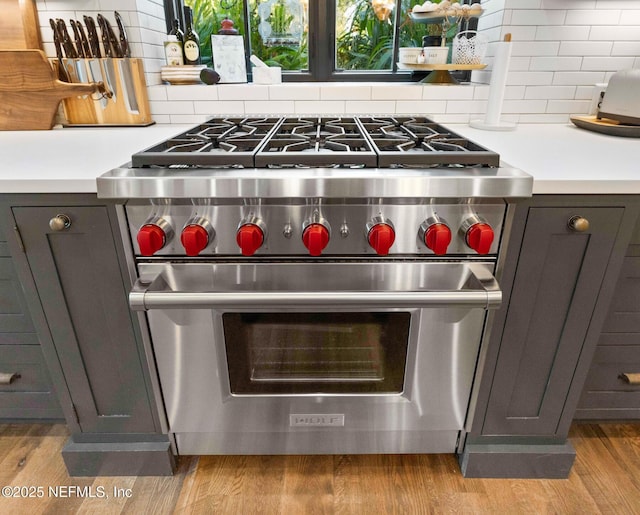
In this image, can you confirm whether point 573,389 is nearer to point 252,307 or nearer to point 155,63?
point 252,307

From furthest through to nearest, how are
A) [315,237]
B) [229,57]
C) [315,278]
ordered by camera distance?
[229,57] → [315,278] → [315,237]

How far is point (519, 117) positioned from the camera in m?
1.62

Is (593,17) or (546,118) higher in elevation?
(593,17)

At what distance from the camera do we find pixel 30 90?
146 cm

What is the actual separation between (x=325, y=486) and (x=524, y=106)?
1553 mm

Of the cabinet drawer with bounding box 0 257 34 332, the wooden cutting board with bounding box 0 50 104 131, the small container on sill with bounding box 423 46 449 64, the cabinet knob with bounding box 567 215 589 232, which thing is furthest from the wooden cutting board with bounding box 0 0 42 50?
the cabinet knob with bounding box 567 215 589 232

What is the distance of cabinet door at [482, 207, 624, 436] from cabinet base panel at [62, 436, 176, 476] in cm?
98

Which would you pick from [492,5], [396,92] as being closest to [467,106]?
[396,92]

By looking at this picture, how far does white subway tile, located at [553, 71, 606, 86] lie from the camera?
1.56 metres

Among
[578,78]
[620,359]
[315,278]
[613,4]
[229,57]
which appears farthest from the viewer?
[229,57]

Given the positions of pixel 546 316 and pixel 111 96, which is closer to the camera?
pixel 546 316

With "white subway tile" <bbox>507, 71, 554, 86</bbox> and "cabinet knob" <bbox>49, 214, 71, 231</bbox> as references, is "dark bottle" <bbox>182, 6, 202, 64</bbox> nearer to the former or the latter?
"cabinet knob" <bbox>49, 214, 71, 231</bbox>

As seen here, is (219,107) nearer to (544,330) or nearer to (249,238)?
(249,238)

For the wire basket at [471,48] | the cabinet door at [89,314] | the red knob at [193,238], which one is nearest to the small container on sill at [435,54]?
the wire basket at [471,48]
